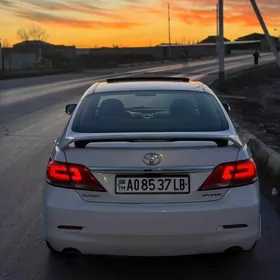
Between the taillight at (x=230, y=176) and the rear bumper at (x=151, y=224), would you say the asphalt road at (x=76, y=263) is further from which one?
the taillight at (x=230, y=176)

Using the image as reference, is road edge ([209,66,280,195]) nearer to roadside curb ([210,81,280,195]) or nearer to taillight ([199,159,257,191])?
roadside curb ([210,81,280,195])

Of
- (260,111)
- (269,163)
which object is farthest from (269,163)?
(260,111)

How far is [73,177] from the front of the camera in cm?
416

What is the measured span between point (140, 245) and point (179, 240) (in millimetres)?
282

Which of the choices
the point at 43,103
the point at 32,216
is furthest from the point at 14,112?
the point at 32,216

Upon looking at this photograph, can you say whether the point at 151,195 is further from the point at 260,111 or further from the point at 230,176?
the point at 260,111

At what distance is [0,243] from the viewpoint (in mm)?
5266

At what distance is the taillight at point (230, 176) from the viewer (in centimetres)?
409

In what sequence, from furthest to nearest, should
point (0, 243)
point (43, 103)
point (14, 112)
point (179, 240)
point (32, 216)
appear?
1. point (43, 103)
2. point (14, 112)
3. point (32, 216)
4. point (0, 243)
5. point (179, 240)

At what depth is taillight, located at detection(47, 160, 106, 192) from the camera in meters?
4.11

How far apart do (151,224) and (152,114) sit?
1709 mm

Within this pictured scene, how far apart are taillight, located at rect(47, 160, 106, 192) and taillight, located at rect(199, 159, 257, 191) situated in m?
0.78

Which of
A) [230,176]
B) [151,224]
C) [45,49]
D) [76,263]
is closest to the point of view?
[151,224]

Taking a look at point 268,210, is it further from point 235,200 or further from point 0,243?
point 0,243
